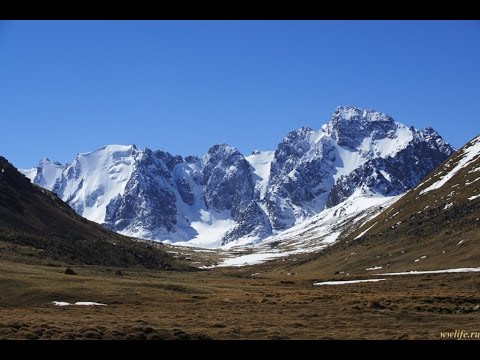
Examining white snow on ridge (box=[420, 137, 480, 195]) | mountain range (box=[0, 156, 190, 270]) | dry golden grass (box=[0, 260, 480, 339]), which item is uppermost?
white snow on ridge (box=[420, 137, 480, 195])

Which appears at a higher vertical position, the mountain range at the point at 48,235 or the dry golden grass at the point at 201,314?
the mountain range at the point at 48,235

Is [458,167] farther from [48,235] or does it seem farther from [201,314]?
[201,314]

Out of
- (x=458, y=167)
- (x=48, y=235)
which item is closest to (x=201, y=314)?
(x=48, y=235)

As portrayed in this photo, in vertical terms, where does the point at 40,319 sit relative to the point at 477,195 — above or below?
below

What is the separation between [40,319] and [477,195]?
131 metres

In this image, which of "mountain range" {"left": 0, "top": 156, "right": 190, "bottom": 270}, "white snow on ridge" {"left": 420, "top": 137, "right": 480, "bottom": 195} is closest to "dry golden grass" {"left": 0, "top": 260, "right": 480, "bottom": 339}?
"mountain range" {"left": 0, "top": 156, "right": 190, "bottom": 270}

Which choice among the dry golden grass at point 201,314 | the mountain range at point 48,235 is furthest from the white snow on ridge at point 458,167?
the dry golden grass at point 201,314

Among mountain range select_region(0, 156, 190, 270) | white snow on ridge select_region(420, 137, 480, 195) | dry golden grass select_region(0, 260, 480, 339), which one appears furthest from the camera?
white snow on ridge select_region(420, 137, 480, 195)

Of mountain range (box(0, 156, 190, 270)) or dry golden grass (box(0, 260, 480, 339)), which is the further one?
mountain range (box(0, 156, 190, 270))

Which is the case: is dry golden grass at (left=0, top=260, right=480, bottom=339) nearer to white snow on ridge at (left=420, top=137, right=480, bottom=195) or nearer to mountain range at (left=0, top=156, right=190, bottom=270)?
mountain range at (left=0, top=156, right=190, bottom=270)

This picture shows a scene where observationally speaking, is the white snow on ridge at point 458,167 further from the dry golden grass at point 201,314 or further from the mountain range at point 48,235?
the dry golden grass at point 201,314

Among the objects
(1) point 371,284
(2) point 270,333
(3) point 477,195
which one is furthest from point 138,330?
(3) point 477,195
